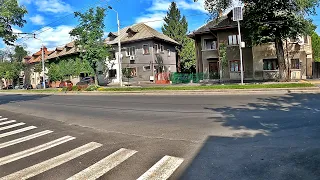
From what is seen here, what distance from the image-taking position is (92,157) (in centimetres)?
564

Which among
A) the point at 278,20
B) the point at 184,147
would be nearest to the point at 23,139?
the point at 184,147

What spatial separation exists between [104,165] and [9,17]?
1758 cm

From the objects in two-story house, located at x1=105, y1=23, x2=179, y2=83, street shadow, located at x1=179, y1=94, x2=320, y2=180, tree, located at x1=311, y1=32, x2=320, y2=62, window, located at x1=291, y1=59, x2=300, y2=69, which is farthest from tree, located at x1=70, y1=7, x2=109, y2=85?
tree, located at x1=311, y1=32, x2=320, y2=62

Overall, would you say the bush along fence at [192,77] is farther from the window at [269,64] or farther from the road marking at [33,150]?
the road marking at [33,150]

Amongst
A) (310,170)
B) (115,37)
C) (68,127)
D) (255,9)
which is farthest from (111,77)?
(310,170)

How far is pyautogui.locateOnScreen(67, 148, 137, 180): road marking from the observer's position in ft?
14.9

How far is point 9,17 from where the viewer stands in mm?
18188

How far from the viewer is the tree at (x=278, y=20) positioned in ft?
67.9

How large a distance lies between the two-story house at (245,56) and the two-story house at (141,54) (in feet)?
27.9

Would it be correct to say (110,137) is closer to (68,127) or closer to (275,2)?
(68,127)

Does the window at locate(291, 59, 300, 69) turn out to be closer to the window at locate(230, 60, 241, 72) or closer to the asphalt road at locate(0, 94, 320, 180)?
the window at locate(230, 60, 241, 72)

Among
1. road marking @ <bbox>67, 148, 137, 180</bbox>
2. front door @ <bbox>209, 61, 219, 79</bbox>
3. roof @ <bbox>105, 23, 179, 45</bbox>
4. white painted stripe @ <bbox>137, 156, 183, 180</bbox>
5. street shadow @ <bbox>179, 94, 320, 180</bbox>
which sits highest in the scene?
roof @ <bbox>105, 23, 179, 45</bbox>

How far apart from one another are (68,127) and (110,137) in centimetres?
278

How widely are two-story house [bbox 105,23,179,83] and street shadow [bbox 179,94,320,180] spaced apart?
31.8m
